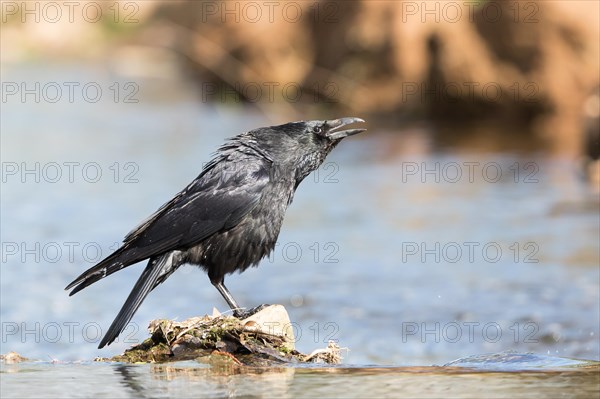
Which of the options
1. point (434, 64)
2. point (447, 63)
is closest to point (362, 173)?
point (447, 63)

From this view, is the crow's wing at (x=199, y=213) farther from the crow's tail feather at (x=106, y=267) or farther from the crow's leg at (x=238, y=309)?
the crow's leg at (x=238, y=309)

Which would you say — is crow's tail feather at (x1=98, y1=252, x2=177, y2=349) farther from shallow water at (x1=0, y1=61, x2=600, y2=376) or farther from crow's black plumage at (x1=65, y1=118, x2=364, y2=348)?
shallow water at (x1=0, y1=61, x2=600, y2=376)

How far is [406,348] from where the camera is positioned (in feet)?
27.0

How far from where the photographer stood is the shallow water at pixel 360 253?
27.9 feet

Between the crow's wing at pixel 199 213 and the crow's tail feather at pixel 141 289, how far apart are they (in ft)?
0.28

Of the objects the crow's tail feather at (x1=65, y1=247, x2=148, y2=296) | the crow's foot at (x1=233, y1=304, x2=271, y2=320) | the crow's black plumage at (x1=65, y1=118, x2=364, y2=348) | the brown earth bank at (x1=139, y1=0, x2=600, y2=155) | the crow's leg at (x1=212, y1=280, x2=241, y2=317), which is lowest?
the crow's foot at (x1=233, y1=304, x2=271, y2=320)

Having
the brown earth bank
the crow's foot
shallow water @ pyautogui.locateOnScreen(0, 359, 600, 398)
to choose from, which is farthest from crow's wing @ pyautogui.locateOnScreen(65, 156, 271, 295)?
the brown earth bank

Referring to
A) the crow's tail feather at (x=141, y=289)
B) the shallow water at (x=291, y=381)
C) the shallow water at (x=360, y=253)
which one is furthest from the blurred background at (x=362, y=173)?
the shallow water at (x=291, y=381)

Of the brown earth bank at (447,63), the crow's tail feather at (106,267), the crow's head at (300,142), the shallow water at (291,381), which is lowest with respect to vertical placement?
the shallow water at (291,381)

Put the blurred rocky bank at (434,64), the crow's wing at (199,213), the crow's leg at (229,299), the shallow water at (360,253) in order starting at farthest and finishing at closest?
1. the blurred rocky bank at (434,64)
2. the shallow water at (360,253)
3. the crow's leg at (229,299)
4. the crow's wing at (199,213)

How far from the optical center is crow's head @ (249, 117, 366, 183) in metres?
6.94

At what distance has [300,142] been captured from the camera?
702cm

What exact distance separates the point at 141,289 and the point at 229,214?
748 millimetres

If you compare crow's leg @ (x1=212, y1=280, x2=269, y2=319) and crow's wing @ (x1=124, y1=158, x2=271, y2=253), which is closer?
crow's leg @ (x1=212, y1=280, x2=269, y2=319)
